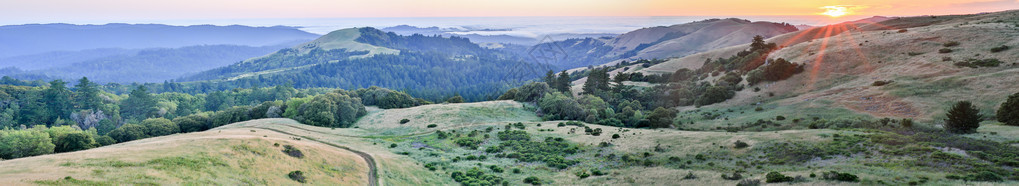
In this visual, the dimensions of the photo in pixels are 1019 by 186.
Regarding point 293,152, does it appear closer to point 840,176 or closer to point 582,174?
point 582,174

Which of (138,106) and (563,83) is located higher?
(563,83)

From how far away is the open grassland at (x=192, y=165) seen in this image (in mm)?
25688

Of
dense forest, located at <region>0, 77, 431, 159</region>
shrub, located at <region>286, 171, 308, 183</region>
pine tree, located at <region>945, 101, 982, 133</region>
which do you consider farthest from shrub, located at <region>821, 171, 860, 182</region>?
dense forest, located at <region>0, 77, 431, 159</region>

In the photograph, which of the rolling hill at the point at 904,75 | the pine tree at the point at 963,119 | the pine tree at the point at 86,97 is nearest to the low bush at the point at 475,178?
the pine tree at the point at 963,119

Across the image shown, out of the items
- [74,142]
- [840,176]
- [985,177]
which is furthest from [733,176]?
[74,142]

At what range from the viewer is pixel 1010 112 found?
4747 cm

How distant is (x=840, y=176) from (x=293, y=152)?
4609 cm

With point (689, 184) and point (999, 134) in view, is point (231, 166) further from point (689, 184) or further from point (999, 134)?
point (999, 134)

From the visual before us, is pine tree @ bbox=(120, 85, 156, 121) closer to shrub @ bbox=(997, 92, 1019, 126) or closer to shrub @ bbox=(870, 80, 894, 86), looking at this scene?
shrub @ bbox=(870, 80, 894, 86)

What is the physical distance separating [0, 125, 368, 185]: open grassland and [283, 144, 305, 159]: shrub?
0.47 metres

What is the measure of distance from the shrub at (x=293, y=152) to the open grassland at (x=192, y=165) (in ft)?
1.53

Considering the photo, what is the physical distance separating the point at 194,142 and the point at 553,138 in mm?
44977

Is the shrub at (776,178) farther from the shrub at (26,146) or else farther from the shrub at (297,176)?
the shrub at (26,146)

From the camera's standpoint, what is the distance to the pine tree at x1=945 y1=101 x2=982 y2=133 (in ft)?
142
